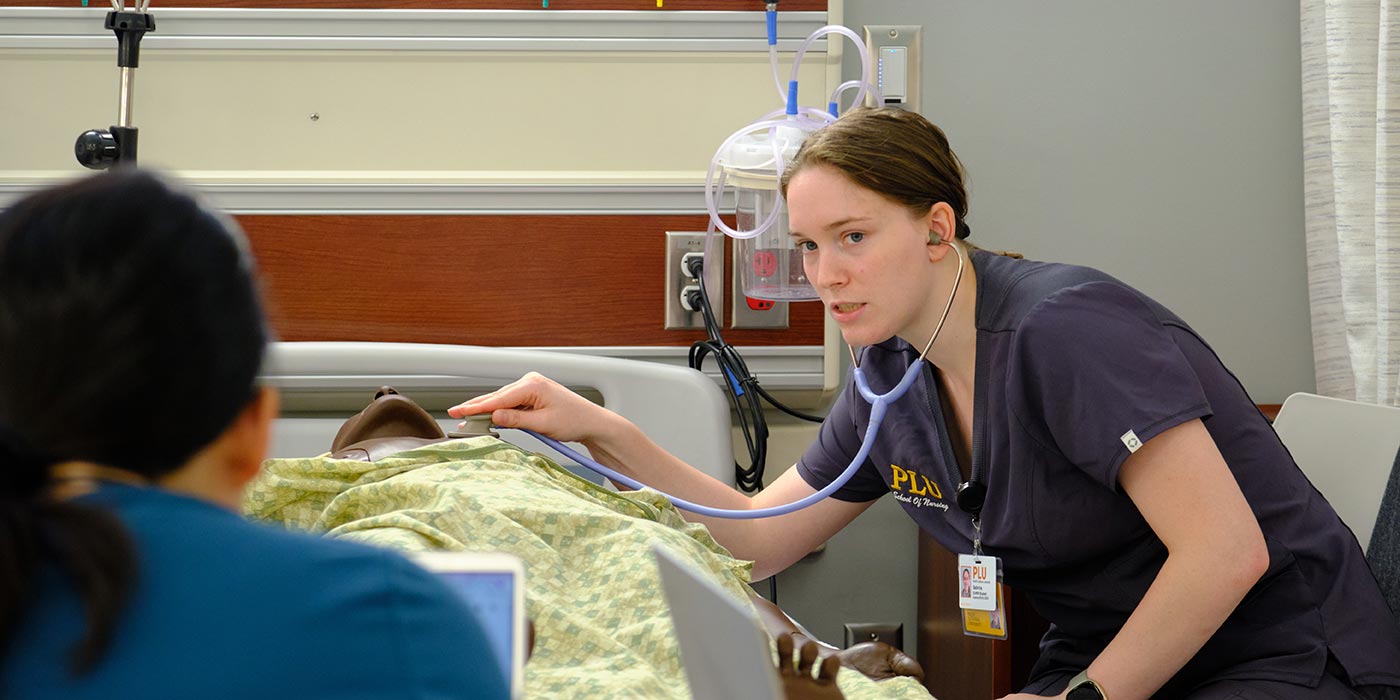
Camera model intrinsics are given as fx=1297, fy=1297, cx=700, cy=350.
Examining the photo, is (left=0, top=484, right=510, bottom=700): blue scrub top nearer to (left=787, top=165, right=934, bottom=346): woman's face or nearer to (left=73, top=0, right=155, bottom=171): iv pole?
(left=787, top=165, right=934, bottom=346): woman's face

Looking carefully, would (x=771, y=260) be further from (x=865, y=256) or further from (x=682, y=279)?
(x=865, y=256)

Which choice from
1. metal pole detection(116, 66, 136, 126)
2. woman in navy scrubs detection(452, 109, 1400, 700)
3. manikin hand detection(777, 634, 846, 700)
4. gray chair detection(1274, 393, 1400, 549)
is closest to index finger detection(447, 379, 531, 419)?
woman in navy scrubs detection(452, 109, 1400, 700)

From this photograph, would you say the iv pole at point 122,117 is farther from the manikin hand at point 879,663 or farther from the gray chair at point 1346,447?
the gray chair at point 1346,447

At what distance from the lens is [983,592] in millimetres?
1634

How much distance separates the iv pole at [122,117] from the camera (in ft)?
6.38

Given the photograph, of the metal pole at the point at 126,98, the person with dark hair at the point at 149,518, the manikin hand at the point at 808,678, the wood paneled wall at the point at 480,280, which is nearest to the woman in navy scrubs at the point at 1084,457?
the manikin hand at the point at 808,678

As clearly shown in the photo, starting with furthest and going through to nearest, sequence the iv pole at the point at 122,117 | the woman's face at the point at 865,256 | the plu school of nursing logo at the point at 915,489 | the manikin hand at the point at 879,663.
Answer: the iv pole at the point at 122,117, the plu school of nursing logo at the point at 915,489, the woman's face at the point at 865,256, the manikin hand at the point at 879,663

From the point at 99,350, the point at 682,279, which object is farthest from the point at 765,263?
the point at 99,350

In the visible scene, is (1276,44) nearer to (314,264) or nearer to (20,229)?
(314,264)

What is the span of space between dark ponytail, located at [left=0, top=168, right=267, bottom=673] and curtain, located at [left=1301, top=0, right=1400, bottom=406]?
2.17 m

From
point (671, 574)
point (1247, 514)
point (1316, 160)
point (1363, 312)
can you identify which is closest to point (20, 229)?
point (671, 574)

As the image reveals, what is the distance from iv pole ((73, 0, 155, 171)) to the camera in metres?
1.94

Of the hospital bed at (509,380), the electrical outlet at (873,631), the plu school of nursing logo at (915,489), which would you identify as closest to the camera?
the plu school of nursing logo at (915,489)

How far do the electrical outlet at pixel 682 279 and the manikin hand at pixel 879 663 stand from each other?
1.06 m
